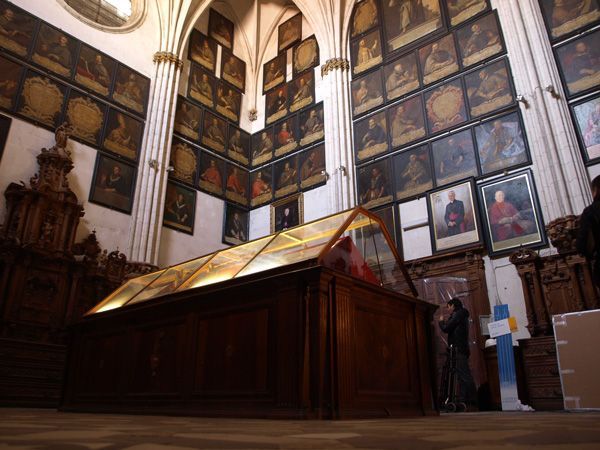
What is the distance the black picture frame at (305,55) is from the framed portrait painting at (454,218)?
7944mm

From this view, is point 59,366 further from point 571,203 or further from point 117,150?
point 571,203

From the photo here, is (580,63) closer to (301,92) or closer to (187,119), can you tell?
(301,92)

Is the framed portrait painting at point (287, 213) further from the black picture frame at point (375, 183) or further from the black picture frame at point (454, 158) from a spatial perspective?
the black picture frame at point (454, 158)

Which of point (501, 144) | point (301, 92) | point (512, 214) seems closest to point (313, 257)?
point (512, 214)

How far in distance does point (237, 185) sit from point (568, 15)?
11105mm

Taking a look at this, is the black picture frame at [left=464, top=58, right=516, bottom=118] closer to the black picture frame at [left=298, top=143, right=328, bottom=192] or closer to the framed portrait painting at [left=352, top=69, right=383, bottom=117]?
the framed portrait painting at [left=352, top=69, right=383, bottom=117]

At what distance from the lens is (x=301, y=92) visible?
55.0 feet

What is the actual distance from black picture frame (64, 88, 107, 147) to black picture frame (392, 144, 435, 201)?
860 cm

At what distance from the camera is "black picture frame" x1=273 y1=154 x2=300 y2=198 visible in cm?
1552

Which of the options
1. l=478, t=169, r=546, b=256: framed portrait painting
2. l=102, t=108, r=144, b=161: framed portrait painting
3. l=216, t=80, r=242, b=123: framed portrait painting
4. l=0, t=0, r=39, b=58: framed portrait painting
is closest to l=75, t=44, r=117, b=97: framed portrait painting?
l=102, t=108, r=144, b=161: framed portrait painting

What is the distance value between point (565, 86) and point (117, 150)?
39.1 ft

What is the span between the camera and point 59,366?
373 inches

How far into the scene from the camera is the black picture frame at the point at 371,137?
1369 cm

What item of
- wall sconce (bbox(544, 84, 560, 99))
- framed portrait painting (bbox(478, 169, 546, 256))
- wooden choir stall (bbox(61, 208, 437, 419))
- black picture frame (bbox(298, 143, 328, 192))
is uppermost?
black picture frame (bbox(298, 143, 328, 192))
